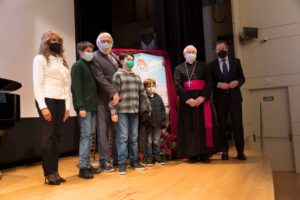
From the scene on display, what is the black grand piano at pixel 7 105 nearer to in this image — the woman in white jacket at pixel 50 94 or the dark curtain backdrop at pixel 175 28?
the woman in white jacket at pixel 50 94

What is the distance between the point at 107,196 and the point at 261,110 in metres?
4.44

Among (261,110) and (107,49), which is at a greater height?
(107,49)

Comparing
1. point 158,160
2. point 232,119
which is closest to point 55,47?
point 158,160

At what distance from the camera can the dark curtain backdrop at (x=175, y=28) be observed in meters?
5.03

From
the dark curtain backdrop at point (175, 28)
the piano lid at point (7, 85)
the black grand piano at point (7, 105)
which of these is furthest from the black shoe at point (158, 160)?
the dark curtain backdrop at point (175, 28)

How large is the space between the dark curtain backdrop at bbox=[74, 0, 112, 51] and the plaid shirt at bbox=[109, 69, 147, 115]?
2.61 m

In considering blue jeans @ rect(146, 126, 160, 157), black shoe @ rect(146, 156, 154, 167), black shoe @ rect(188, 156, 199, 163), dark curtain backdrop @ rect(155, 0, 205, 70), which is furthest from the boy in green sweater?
dark curtain backdrop @ rect(155, 0, 205, 70)

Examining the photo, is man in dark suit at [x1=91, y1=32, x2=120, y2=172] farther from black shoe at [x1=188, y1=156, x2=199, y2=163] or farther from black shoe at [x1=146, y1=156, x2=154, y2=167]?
black shoe at [x1=188, y1=156, x2=199, y2=163]

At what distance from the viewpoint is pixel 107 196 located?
197 cm

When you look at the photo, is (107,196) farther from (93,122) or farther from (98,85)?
(98,85)

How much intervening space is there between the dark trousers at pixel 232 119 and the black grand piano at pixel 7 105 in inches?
83.9

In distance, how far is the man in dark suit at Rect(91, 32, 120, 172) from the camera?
108 inches

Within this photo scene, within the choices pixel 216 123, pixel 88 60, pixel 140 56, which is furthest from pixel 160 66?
pixel 88 60

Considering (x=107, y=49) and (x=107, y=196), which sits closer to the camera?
(x=107, y=196)
